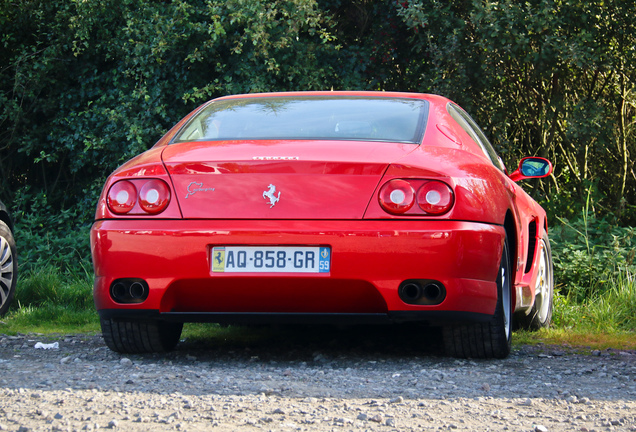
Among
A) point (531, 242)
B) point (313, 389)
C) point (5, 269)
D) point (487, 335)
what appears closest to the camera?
point (313, 389)

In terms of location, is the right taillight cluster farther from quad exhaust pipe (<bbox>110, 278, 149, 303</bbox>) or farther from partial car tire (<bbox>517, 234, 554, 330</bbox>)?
partial car tire (<bbox>517, 234, 554, 330</bbox>)

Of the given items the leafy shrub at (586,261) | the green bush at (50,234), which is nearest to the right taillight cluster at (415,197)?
the leafy shrub at (586,261)

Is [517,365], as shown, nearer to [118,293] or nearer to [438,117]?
[438,117]

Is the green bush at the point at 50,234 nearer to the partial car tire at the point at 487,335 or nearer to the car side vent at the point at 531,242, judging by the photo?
the car side vent at the point at 531,242

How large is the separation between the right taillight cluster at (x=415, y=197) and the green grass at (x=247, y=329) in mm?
1612

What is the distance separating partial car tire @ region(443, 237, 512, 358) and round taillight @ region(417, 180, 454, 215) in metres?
0.53

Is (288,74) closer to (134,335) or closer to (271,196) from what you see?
(134,335)

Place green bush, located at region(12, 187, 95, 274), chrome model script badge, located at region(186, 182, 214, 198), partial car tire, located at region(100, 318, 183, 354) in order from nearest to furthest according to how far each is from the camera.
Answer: chrome model script badge, located at region(186, 182, 214, 198), partial car tire, located at region(100, 318, 183, 354), green bush, located at region(12, 187, 95, 274)

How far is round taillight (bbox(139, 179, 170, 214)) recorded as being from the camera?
3818 mm

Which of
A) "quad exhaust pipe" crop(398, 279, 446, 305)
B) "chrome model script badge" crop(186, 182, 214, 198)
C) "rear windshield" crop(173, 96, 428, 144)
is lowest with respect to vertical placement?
"quad exhaust pipe" crop(398, 279, 446, 305)

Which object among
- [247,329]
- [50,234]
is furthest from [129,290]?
[50,234]

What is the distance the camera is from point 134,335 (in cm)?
430

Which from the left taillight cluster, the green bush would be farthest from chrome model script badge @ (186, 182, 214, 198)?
the green bush

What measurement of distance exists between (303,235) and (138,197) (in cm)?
78
